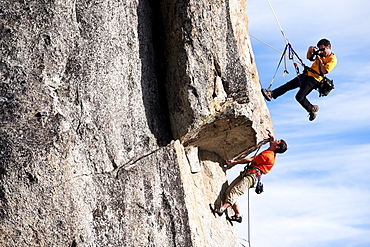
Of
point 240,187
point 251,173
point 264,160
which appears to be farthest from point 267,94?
point 240,187

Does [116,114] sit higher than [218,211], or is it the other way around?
[116,114]

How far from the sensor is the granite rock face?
1116 cm

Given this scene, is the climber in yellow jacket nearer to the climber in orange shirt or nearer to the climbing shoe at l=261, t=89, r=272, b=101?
the climbing shoe at l=261, t=89, r=272, b=101

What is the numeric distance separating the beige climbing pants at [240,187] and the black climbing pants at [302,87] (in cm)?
279

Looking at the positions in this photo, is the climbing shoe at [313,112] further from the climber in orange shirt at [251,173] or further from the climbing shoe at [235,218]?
the climbing shoe at [235,218]

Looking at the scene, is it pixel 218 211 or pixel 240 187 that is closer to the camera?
pixel 218 211

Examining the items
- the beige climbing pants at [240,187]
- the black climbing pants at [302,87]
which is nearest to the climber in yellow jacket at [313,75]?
the black climbing pants at [302,87]

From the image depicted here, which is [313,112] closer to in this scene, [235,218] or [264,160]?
[264,160]

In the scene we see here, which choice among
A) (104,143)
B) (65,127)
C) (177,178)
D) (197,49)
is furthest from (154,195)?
(197,49)

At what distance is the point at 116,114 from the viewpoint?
39.8 feet

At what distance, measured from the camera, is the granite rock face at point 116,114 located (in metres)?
11.2

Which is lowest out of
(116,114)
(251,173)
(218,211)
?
(218,211)

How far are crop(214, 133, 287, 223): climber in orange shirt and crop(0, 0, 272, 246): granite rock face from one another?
81 centimetres

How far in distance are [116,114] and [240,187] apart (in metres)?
3.82
